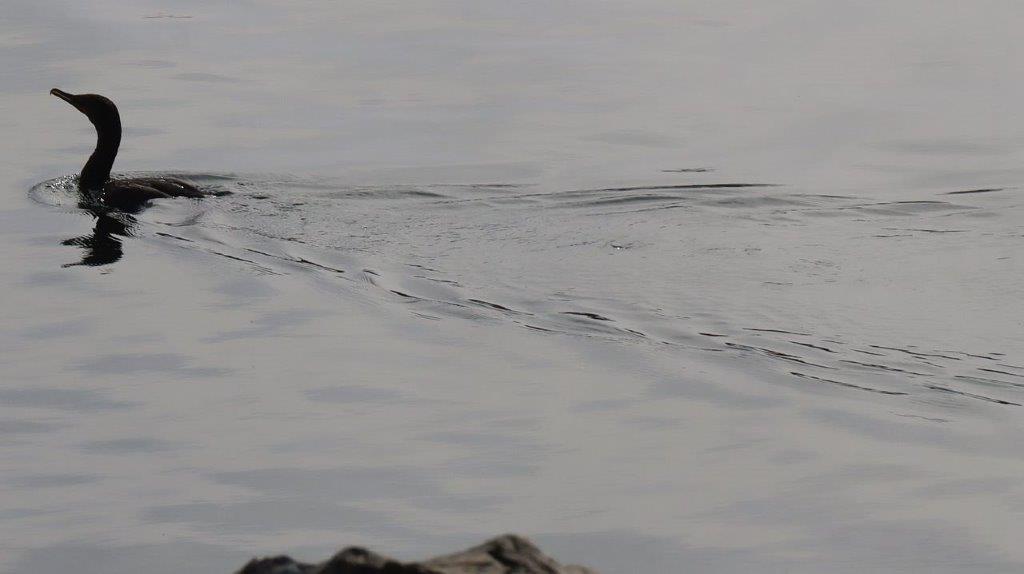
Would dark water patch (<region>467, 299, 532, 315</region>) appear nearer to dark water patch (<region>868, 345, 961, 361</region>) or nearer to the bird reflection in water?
dark water patch (<region>868, 345, 961, 361</region>)

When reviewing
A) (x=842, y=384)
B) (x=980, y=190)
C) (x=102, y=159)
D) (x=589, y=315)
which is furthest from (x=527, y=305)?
(x=102, y=159)

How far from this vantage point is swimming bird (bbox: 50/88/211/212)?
13.4 m

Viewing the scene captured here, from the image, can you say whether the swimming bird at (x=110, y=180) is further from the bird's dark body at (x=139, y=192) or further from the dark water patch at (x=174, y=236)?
the dark water patch at (x=174, y=236)

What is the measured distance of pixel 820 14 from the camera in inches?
845

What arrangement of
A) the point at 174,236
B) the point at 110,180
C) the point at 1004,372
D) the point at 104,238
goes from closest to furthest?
1. the point at 1004,372
2. the point at 174,236
3. the point at 104,238
4. the point at 110,180

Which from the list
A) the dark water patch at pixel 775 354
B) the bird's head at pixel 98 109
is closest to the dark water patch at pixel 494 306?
the dark water patch at pixel 775 354

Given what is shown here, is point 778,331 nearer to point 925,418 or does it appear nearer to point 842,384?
point 842,384

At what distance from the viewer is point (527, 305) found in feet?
34.3

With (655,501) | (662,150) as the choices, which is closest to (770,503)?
(655,501)

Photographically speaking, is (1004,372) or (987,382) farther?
(1004,372)

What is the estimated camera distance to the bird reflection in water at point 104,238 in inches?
467

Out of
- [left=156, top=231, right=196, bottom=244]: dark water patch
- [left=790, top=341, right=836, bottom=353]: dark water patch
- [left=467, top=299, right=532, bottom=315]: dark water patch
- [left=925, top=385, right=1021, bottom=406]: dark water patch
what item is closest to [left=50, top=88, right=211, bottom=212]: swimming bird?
[left=156, top=231, right=196, bottom=244]: dark water patch

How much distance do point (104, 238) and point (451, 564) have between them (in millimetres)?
8950

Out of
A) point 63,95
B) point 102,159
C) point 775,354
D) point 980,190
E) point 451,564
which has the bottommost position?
point 775,354
